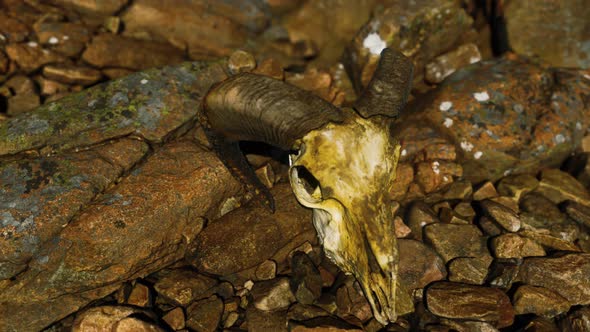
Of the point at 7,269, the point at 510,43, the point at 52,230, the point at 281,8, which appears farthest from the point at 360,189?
the point at 281,8

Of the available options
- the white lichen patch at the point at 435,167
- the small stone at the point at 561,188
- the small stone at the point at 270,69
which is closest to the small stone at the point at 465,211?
the white lichen patch at the point at 435,167

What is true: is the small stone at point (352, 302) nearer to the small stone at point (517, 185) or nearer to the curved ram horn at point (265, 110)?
the curved ram horn at point (265, 110)

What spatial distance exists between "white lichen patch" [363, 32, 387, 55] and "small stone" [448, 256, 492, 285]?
3.58m

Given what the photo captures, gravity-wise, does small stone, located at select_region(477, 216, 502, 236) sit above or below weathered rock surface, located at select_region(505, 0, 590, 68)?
below

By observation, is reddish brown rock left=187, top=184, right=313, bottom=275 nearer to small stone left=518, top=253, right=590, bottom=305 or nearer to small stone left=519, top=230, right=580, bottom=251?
small stone left=518, top=253, right=590, bottom=305

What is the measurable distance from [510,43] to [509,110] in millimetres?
2232

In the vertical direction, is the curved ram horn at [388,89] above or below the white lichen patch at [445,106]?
above

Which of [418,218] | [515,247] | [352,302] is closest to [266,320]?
[352,302]

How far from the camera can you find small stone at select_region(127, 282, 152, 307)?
3.61 m

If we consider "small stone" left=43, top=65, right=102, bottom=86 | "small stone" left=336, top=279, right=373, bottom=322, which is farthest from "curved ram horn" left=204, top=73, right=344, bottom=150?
"small stone" left=43, top=65, right=102, bottom=86

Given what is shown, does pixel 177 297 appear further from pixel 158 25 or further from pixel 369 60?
pixel 158 25

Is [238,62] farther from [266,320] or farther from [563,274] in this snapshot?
[563,274]

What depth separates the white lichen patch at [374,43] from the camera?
19.8ft

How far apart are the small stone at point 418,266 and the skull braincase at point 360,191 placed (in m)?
0.80
